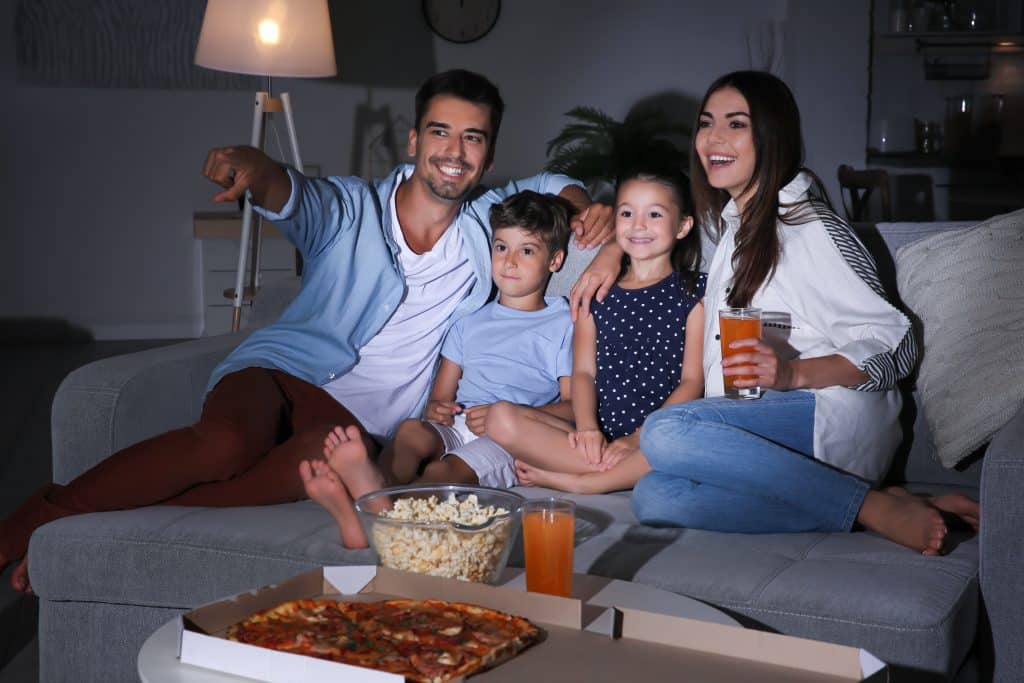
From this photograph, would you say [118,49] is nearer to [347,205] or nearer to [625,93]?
[625,93]

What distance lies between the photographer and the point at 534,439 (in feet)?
7.73

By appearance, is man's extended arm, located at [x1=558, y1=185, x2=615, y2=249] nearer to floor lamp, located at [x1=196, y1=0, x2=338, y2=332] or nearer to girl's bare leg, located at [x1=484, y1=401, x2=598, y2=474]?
girl's bare leg, located at [x1=484, y1=401, x2=598, y2=474]

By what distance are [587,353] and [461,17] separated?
15.7 feet

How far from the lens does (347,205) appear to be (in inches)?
101

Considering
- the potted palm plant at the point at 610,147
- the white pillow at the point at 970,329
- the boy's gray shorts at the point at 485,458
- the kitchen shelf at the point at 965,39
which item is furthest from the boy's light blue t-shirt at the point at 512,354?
the kitchen shelf at the point at 965,39

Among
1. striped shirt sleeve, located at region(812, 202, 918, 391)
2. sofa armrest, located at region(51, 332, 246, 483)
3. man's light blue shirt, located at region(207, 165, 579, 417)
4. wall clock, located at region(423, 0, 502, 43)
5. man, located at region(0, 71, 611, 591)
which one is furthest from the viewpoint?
wall clock, located at region(423, 0, 502, 43)

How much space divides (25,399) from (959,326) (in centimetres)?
409

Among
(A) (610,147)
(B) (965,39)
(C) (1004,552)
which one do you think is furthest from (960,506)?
(B) (965,39)

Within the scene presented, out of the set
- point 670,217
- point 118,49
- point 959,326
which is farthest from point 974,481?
point 118,49

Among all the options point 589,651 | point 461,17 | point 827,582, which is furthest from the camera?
point 461,17

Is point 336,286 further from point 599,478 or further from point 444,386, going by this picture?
point 599,478

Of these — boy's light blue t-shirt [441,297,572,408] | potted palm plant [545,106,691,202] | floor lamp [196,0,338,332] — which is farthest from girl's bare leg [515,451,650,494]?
potted palm plant [545,106,691,202]

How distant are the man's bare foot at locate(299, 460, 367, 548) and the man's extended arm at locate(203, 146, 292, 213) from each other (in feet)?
2.04

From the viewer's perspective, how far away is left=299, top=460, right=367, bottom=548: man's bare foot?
185cm
